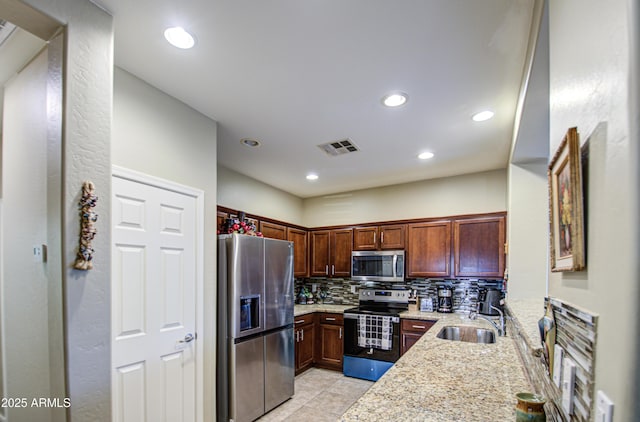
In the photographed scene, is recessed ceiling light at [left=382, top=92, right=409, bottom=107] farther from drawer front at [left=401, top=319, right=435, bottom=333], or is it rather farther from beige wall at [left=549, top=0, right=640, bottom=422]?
drawer front at [left=401, top=319, right=435, bottom=333]

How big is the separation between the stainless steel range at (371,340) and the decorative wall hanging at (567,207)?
3284mm

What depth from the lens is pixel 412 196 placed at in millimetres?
4648

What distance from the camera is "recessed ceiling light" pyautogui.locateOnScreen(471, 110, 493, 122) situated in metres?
2.52

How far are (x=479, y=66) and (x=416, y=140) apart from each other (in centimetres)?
118

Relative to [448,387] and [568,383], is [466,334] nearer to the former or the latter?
[448,387]

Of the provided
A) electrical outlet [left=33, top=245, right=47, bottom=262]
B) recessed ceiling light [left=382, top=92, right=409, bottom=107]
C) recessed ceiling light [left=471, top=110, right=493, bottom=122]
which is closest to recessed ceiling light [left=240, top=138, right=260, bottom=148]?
recessed ceiling light [left=382, top=92, right=409, bottom=107]

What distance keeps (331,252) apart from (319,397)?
203 centimetres

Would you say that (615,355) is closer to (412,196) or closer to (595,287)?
(595,287)

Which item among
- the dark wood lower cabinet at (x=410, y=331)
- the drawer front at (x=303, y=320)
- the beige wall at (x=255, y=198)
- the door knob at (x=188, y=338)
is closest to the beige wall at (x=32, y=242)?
the door knob at (x=188, y=338)

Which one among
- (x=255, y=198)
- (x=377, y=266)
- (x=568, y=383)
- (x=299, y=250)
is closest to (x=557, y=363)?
(x=568, y=383)

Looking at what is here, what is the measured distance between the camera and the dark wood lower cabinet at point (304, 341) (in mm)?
4219

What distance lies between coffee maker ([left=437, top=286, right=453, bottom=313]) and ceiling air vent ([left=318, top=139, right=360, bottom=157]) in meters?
2.25

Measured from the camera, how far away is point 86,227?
1.43 meters

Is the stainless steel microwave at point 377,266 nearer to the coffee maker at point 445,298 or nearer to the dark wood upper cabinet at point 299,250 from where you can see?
the coffee maker at point 445,298
